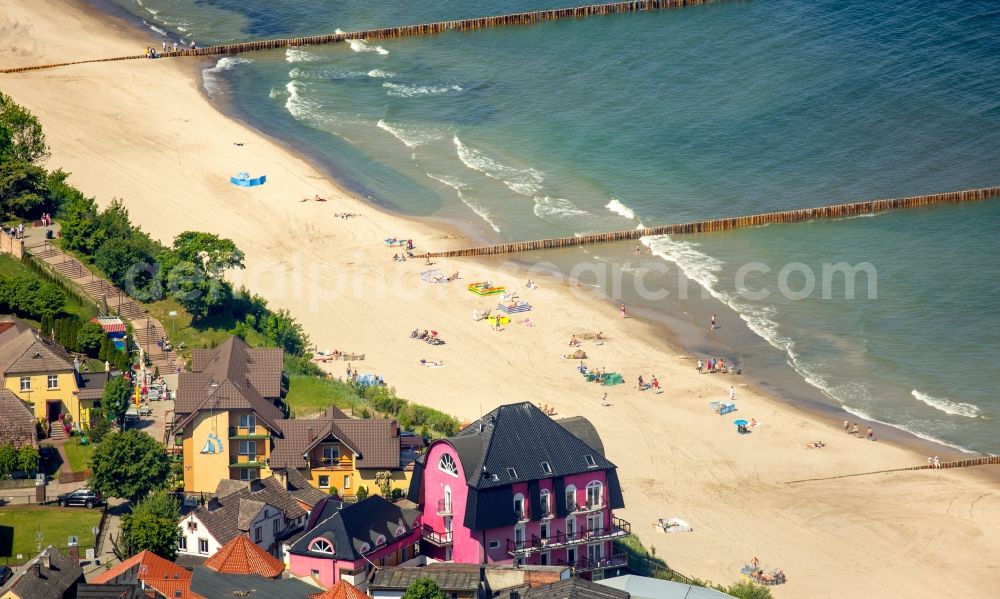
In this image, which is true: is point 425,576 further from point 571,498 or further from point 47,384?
point 47,384

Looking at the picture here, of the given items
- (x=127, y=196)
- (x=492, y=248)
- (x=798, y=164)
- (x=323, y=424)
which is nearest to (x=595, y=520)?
(x=323, y=424)

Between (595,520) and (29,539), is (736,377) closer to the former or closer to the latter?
(595,520)

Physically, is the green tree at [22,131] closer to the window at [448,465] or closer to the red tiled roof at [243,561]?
the window at [448,465]

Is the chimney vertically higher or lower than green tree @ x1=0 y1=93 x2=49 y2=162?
lower

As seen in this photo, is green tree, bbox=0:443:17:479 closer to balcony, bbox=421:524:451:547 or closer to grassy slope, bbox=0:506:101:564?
grassy slope, bbox=0:506:101:564

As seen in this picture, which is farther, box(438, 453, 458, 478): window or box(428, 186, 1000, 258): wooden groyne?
box(428, 186, 1000, 258): wooden groyne

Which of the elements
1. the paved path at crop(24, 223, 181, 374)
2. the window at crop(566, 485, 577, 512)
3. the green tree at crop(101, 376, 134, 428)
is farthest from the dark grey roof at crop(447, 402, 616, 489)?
the paved path at crop(24, 223, 181, 374)
